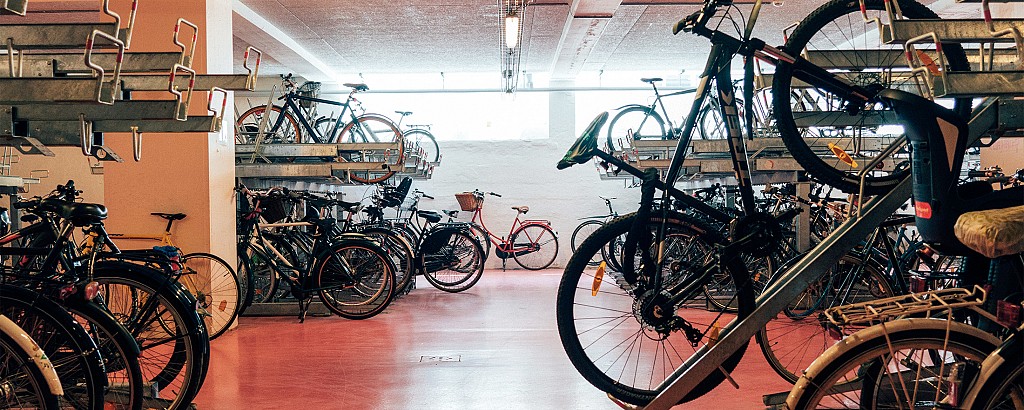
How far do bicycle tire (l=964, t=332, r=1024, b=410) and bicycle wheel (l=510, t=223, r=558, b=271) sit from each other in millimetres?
9549

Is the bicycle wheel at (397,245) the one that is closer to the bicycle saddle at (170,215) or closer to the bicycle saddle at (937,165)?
the bicycle saddle at (170,215)

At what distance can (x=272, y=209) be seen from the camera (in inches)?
256

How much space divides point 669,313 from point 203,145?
151 inches

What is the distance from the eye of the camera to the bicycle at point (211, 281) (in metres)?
5.29

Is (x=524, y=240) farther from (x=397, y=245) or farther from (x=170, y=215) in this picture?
(x=170, y=215)

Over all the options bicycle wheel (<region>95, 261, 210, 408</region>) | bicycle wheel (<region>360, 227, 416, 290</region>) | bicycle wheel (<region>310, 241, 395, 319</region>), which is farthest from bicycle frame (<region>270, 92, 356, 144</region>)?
bicycle wheel (<region>95, 261, 210, 408</region>)

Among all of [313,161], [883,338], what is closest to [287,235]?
[313,161]

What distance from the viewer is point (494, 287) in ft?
29.7

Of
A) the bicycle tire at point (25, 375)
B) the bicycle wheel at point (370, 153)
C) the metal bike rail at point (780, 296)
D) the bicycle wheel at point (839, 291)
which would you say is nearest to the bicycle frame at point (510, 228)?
the bicycle wheel at point (370, 153)

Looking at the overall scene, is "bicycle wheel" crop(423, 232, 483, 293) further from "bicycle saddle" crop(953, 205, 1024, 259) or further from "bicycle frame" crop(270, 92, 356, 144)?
"bicycle saddle" crop(953, 205, 1024, 259)

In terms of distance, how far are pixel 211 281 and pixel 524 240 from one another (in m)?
6.97

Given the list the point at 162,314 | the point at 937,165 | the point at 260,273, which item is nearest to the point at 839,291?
the point at 937,165

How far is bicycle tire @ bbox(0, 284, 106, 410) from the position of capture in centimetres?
246

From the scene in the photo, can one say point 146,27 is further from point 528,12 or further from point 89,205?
point 528,12
